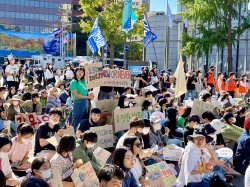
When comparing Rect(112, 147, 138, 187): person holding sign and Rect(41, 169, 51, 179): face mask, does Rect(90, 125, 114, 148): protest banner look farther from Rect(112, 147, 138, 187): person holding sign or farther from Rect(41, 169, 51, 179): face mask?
Rect(41, 169, 51, 179): face mask

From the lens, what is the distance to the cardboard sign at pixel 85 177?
450cm

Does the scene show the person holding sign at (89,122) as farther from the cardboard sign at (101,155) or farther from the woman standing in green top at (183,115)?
the woman standing in green top at (183,115)

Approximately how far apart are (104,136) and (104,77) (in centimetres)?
195

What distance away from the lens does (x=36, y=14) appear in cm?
7712

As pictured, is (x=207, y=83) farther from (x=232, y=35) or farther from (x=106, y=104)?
(x=106, y=104)

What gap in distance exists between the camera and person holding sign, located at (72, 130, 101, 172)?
5387 millimetres

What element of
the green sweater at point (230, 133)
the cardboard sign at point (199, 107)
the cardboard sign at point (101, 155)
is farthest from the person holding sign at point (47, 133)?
the cardboard sign at point (199, 107)

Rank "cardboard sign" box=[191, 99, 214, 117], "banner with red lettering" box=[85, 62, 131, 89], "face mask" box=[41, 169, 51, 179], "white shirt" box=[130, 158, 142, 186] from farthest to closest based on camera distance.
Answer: "cardboard sign" box=[191, 99, 214, 117]
"banner with red lettering" box=[85, 62, 131, 89]
"white shirt" box=[130, 158, 142, 186]
"face mask" box=[41, 169, 51, 179]

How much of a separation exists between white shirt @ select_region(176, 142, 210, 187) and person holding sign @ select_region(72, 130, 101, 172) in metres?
1.17

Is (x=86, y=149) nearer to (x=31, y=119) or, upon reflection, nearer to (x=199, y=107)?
(x=31, y=119)

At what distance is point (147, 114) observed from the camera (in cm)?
891

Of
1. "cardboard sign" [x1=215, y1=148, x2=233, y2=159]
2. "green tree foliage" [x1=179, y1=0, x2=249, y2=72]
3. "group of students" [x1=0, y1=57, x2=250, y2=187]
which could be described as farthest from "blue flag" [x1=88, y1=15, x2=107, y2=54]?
"green tree foliage" [x1=179, y1=0, x2=249, y2=72]

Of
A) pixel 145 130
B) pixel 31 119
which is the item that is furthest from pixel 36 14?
pixel 145 130

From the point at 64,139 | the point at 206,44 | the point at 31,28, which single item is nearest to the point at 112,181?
the point at 64,139
